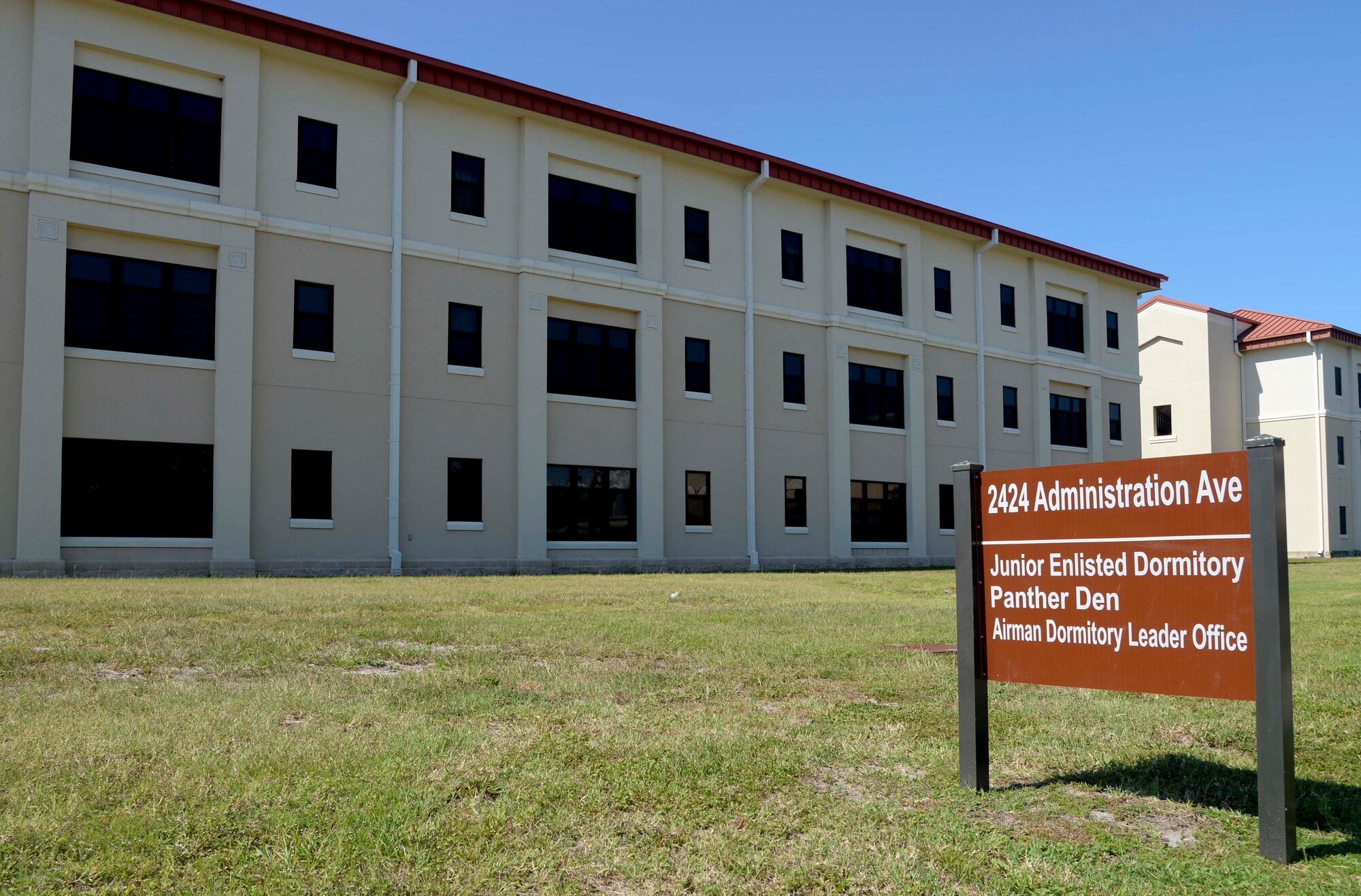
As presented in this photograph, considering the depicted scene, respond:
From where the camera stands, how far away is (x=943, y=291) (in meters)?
36.4

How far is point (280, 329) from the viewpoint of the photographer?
2273 centimetres

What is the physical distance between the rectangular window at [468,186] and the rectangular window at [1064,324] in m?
22.8

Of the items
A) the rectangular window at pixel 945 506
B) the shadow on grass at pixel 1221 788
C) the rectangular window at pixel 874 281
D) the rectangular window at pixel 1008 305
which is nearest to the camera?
the shadow on grass at pixel 1221 788

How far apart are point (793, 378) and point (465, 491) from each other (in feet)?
36.7

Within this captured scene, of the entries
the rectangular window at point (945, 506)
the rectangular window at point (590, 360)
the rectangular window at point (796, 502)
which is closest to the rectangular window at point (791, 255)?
the rectangular window at point (796, 502)

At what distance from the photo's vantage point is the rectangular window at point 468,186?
25.5 m

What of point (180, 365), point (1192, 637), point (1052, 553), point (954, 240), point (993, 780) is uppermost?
point (954, 240)

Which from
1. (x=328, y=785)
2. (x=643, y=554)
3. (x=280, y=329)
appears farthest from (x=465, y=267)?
(x=328, y=785)

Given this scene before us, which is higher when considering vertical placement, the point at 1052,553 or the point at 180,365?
the point at 180,365

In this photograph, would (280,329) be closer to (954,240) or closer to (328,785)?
(328,785)

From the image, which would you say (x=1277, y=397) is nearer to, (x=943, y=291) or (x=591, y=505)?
(x=943, y=291)

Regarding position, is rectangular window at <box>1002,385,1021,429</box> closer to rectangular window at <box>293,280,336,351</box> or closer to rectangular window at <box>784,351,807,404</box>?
rectangular window at <box>784,351,807,404</box>

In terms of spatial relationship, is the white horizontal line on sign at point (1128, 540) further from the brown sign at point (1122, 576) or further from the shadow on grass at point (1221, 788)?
the shadow on grass at point (1221, 788)

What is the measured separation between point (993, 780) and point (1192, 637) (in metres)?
1.38
